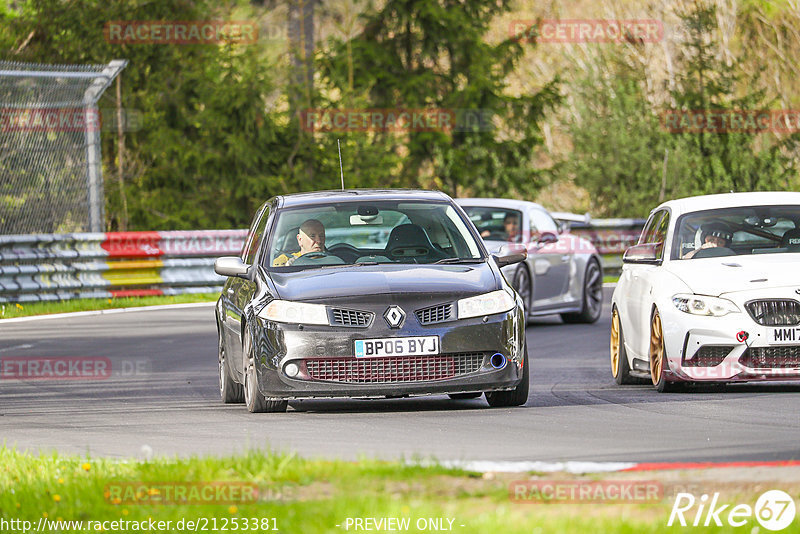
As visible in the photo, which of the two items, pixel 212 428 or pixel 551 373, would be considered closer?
pixel 212 428

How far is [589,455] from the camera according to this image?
25.2 feet

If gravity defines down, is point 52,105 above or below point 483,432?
above

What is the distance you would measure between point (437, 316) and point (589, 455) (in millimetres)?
2503

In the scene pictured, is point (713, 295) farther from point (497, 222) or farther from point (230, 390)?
point (497, 222)

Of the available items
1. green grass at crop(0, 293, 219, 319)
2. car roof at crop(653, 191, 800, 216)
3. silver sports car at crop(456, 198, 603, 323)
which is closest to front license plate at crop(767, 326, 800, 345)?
car roof at crop(653, 191, 800, 216)

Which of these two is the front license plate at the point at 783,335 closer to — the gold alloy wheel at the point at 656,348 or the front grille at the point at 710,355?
the front grille at the point at 710,355

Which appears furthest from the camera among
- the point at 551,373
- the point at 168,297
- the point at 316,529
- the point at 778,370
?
the point at 168,297

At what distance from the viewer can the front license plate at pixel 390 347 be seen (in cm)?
993

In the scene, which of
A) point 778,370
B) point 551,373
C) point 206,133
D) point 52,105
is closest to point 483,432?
point 778,370

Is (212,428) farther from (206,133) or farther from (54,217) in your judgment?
(206,133)

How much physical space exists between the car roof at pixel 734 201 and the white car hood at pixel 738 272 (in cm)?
63

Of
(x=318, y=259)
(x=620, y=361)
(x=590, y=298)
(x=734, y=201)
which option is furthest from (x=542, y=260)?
(x=318, y=259)

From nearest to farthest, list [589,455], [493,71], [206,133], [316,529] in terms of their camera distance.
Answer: [316,529] < [589,455] < [206,133] < [493,71]

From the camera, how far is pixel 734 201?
1220cm
